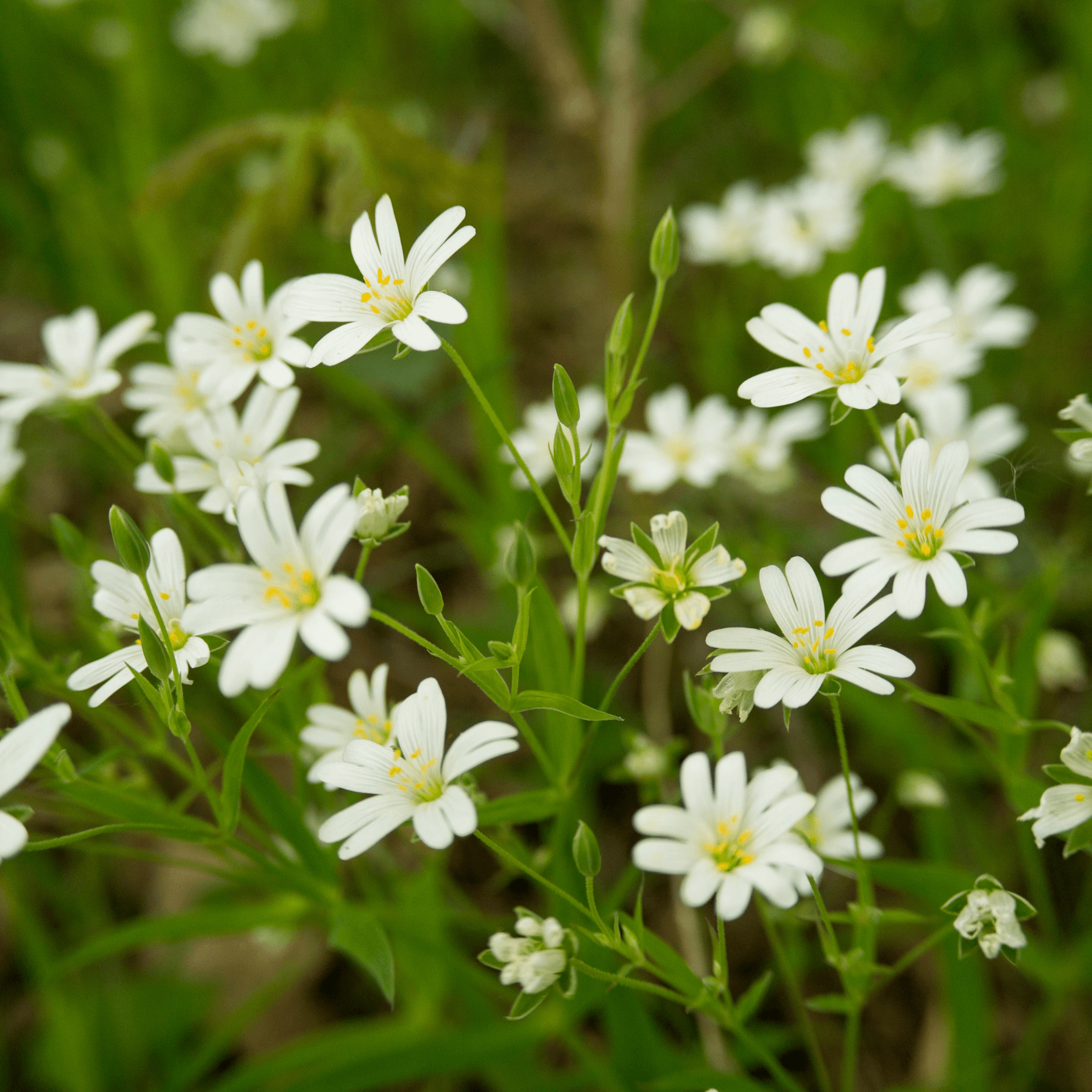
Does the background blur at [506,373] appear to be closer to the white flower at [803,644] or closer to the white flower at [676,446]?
the white flower at [676,446]

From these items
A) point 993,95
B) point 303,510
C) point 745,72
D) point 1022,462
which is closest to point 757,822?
point 1022,462

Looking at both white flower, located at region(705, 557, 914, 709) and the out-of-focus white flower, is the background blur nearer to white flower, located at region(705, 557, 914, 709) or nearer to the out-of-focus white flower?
the out-of-focus white flower

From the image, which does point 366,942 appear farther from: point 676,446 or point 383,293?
point 676,446

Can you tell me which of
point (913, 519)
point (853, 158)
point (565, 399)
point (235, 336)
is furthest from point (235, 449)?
point (853, 158)

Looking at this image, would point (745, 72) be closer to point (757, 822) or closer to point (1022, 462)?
point (1022, 462)

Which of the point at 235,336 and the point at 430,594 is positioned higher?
the point at 235,336

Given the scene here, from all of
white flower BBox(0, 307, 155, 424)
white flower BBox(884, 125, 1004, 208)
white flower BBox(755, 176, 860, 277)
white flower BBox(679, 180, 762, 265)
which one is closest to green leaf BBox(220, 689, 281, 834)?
white flower BBox(0, 307, 155, 424)
